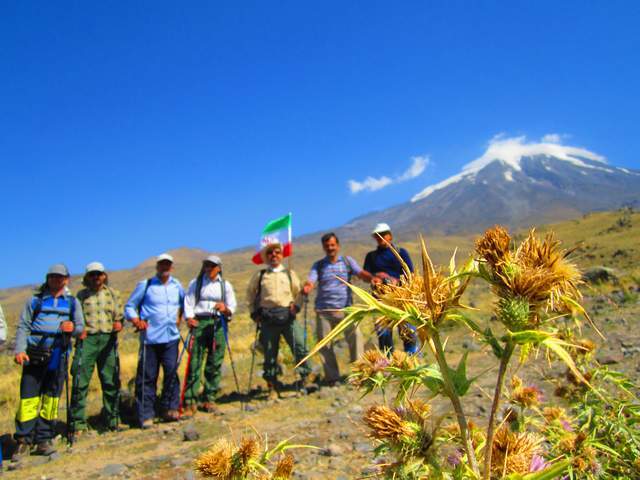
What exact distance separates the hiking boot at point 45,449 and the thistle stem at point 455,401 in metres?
5.81

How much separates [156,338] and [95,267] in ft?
4.50

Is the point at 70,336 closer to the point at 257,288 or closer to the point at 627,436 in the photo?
the point at 257,288

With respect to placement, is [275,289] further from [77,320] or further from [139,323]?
[77,320]

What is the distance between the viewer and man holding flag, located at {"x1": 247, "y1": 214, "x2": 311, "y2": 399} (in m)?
6.83

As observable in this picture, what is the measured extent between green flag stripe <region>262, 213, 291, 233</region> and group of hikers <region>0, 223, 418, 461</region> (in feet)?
2.24

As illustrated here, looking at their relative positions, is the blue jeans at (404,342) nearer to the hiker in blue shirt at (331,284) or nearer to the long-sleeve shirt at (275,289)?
the hiker in blue shirt at (331,284)

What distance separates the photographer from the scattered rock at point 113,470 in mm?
4262

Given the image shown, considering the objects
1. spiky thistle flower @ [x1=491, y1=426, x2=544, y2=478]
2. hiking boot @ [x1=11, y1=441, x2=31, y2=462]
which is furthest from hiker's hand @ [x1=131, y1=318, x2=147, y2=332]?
spiky thistle flower @ [x1=491, y1=426, x2=544, y2=478]

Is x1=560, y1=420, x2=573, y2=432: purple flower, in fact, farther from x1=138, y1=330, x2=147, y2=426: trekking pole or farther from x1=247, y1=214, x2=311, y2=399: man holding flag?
x1=138, y1=330, x2=147, y2=426: trekking pole

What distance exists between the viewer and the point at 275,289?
6844 millimetres

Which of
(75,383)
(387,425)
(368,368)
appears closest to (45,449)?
(75,383)

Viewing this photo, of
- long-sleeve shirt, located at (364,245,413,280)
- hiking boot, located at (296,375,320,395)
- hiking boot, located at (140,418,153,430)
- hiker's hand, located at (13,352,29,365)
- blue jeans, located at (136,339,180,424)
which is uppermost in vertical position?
long-sleeve shirt, located at (364,245,413,280)

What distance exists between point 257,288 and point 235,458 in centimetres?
561

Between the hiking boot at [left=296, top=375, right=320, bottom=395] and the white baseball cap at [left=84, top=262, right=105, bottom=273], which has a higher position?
the white baseball cap at [left=84, top=262, right=105, bottom=273]
